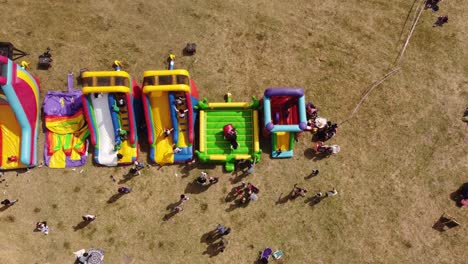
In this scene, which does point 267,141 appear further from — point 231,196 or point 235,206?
point 235,206

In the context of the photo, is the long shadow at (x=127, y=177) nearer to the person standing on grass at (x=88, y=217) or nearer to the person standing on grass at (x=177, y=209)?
the person standing on grass at (x=88, y=217)

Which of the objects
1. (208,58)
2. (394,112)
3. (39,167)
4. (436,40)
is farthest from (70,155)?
(436,40)

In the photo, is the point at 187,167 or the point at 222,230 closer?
the point at 222,230

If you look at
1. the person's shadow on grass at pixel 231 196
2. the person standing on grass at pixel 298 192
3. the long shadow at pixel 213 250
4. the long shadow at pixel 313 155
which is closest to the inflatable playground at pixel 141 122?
the long shadow at pixel 313 155

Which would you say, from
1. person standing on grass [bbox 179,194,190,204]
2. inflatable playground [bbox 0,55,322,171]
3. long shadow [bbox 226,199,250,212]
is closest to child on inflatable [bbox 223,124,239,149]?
inflatable playground [bbox 0,55,322,171]

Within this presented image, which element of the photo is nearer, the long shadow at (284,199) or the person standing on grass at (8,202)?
the person standing on grass at (8,202)

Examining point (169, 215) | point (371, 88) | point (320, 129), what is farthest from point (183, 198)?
point (371, 88)
